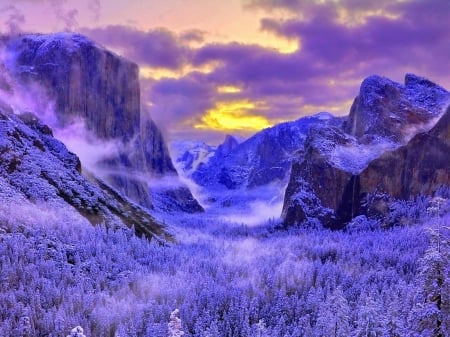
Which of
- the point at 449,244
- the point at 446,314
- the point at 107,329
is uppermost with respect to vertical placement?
the point at 449,244

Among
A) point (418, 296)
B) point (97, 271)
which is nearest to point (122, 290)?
point (97, 271)

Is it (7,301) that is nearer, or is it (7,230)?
(7,301)

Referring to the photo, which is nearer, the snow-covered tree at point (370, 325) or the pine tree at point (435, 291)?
the pine tree at point (435, 291)

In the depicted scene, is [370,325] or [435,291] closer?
[435,291]

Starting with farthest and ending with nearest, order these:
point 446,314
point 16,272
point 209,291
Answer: point 209,291
point 16,272
point 446,314

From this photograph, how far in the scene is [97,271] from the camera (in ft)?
650

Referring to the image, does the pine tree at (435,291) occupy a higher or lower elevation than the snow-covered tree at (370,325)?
higher

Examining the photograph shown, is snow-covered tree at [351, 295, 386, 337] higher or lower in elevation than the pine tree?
lower

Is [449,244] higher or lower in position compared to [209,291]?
higher

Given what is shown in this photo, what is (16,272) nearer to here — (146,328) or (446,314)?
(146,328)

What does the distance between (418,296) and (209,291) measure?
515ft

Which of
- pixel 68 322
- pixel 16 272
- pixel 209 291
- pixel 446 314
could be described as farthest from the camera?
pixel 209 291

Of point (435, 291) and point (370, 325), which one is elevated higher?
point (435, 291)

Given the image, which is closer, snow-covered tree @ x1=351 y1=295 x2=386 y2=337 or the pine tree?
the pine tree
